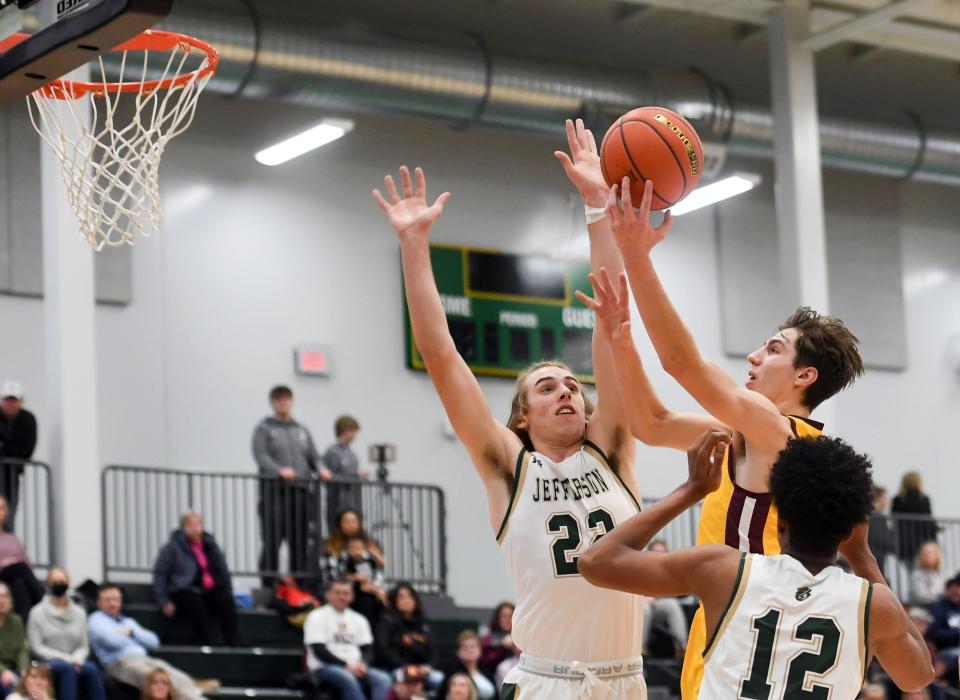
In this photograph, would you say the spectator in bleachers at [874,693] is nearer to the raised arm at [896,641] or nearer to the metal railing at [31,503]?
the metal railing at [31,503]

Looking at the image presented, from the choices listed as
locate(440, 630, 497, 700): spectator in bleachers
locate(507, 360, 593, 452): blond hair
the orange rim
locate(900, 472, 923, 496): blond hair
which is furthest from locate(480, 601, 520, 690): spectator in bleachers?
locate(507, 360, 593, 452): blond hair

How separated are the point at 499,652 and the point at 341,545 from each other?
1637 millimetres

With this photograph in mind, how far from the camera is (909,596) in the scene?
60.4ft

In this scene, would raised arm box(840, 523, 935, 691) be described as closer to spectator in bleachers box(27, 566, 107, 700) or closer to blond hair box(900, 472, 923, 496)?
spectator in bleachers box(27, 566, 107, 700)

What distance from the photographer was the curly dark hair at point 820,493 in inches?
163

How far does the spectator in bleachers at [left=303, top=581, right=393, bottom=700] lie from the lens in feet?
42.6

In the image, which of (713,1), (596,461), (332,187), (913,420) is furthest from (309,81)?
(596,461)

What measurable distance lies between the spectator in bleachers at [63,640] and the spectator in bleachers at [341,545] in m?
2.48

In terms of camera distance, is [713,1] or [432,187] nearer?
[713,1]

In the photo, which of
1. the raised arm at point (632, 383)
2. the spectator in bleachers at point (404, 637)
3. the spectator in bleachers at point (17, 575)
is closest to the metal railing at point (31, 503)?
the spectator in bleachers at point (17, 575)

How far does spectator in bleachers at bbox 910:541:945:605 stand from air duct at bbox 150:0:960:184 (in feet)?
15.0

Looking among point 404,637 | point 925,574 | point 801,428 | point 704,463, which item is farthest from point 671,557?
point 925,574

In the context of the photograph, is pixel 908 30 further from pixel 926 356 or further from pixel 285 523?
pixel 285 523

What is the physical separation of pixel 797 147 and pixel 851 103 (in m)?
4.32
